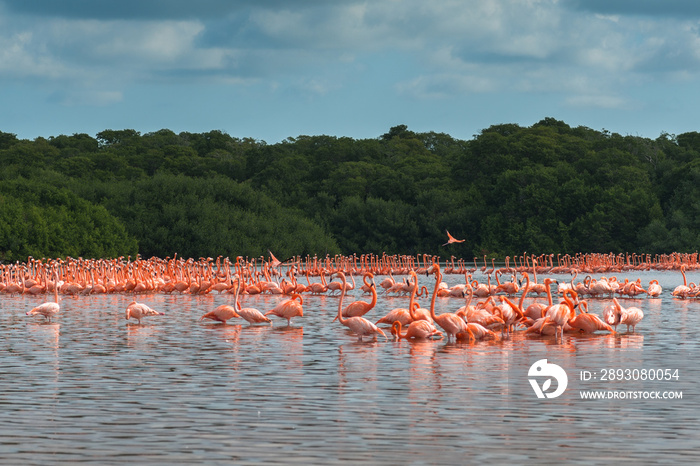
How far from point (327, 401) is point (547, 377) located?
354 centimetres

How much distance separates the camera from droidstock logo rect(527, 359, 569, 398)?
12.8 meters

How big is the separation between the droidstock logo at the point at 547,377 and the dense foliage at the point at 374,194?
49.8 meters

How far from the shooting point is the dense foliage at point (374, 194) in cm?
7444

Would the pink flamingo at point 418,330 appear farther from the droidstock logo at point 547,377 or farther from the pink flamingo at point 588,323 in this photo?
the droidstock logo at point 547,377

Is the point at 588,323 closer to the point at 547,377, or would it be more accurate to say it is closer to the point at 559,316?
the point at 559,316

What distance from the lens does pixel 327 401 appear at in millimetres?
12328

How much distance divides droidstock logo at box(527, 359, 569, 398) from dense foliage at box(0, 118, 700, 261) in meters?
49.8

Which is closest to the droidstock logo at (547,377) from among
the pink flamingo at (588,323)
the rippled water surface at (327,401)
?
the rippled water surface at (327,401)

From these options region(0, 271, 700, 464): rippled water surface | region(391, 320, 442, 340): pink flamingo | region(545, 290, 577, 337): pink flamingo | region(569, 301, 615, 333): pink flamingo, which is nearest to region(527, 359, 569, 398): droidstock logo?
region(0, 271, 700, 464): rippled water surface

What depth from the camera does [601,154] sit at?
9019 cm

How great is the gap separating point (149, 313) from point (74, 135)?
9512cm

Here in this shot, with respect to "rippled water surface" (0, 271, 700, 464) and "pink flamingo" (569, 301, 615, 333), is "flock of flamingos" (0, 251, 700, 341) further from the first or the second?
"rippled water surface" (0, 271, 700, 464)

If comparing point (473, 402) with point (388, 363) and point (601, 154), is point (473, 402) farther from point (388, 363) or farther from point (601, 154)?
point (601, 154)

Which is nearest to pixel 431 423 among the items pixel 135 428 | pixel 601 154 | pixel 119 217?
pixel 135 428
